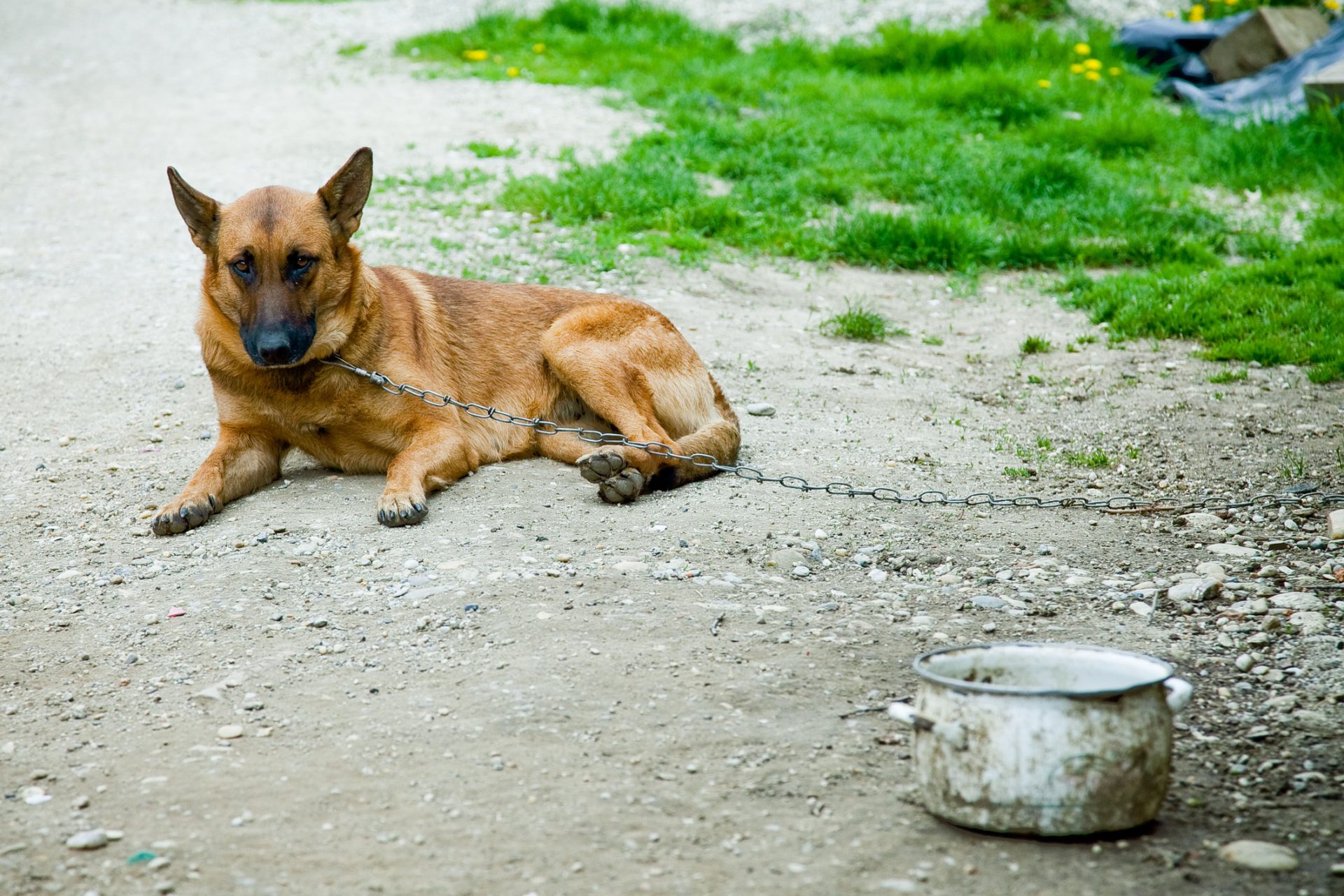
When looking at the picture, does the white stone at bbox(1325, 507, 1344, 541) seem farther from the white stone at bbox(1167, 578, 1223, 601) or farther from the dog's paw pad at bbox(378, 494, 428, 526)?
the dog's paw pad at bbox(378, 494, 428, 526)

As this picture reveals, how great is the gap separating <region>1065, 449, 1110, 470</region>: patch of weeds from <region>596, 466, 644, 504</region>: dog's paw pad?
80.4 inches

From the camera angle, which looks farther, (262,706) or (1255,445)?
(1255,445)

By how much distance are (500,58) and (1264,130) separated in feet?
24.9

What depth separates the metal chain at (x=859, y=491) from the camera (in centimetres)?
448

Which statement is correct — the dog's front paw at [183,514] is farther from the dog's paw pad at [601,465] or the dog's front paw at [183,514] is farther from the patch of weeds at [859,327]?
the patch of weeds at [859,327]

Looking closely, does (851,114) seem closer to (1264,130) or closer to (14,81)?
(1264,130)

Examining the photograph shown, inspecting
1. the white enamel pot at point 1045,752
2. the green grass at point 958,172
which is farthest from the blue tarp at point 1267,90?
the white enamel pot at point 1045,752

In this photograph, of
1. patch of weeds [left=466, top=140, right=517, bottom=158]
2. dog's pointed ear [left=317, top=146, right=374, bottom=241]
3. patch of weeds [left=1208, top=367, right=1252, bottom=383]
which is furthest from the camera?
patch of weeds [left=466, top=140, right=517, bottom=158]

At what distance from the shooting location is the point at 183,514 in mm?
4793

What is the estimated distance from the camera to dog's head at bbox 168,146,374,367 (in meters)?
4.80

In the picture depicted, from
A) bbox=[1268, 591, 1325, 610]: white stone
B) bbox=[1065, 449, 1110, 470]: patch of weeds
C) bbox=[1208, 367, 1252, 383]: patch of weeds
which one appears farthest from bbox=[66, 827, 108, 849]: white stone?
bbox=[1208, 367, 1252, 383]: patch of weeds

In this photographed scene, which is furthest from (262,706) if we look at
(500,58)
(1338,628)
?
(500,58)

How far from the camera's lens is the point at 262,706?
3.43m

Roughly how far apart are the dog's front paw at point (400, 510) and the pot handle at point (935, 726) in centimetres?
246
